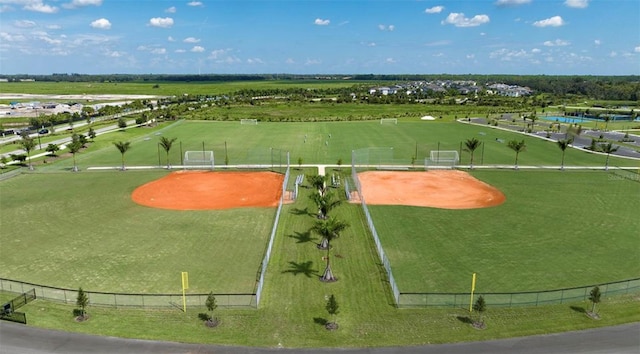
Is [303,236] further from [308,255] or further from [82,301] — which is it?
[82,301]

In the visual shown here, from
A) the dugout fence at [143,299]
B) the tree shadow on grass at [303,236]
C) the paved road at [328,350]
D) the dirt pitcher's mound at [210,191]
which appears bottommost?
the paved road at [328,350]

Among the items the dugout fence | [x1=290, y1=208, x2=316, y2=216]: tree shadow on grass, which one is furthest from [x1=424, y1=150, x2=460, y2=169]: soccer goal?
the dugout fence

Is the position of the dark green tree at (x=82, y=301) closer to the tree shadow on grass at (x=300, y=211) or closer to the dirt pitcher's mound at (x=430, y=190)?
the tree shadow on grass at (x=300, y=211)

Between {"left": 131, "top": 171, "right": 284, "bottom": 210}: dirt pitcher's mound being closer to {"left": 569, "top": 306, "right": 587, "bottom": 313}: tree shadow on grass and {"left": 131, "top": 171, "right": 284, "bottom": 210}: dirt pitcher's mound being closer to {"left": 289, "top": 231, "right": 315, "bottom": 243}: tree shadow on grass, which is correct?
{"left": 289, "top": 231, "right": 315, "bottom": 243}: tree shadow on grass

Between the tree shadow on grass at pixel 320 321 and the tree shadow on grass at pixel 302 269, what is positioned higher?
the tree shadow on grass at pixel 302 269

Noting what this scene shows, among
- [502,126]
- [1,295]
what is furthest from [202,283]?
[502,126]

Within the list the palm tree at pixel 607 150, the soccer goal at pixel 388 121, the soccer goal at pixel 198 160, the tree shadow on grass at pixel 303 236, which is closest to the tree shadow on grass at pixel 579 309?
the tree shadow on grass at pixel 303 236

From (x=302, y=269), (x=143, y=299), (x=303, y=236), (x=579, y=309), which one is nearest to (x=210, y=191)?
(x=303, y=236)
